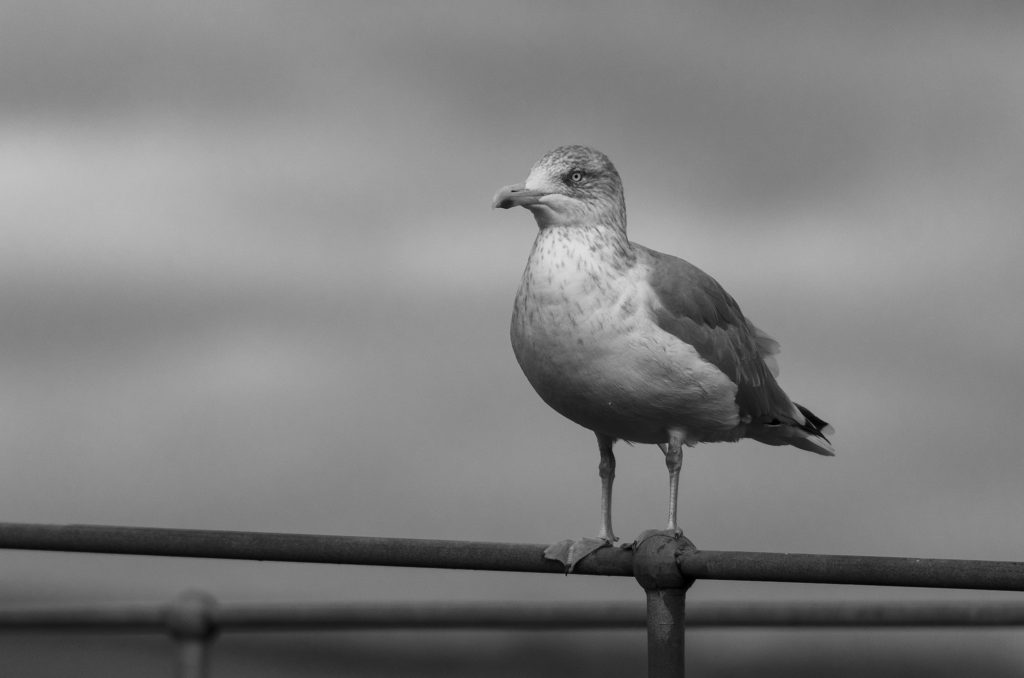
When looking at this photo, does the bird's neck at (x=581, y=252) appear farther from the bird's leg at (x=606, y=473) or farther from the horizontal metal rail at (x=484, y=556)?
the horizontal metal rail at (x=484, y=556)

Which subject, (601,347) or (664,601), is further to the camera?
(601,347)

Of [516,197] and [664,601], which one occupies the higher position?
[516,197]

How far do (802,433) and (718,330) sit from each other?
1055 millimetres

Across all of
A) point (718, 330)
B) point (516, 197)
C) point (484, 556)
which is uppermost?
point (516, 197)

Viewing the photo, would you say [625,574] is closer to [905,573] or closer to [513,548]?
[513,548]

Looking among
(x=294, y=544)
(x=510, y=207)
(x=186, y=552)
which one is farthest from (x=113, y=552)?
(x=510, y=207)

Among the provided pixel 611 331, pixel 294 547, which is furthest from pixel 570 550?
pixel 294 547

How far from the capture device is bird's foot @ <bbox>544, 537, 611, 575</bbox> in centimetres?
463

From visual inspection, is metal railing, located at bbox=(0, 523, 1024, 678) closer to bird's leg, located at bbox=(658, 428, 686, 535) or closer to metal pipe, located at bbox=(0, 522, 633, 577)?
metal pipe, located at bbox=(0, 522, 633, 577)

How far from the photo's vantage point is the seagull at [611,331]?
5238 millimetres

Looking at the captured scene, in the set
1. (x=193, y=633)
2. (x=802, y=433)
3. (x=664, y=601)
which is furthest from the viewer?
(x=802, y=433)

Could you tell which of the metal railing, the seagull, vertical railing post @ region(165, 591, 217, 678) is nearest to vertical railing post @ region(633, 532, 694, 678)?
the metal railing

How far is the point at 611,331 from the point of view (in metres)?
5.23

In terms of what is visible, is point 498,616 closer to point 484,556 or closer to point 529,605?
point 529,605
